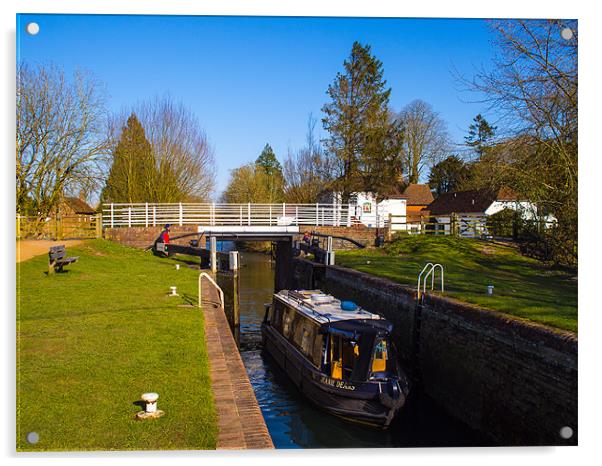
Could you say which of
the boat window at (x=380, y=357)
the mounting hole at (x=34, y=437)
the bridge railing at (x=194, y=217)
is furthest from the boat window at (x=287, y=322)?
the bridge railing at (x=194, y=217)

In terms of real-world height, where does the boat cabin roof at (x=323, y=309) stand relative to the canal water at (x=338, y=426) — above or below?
above

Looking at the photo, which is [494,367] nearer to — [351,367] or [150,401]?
[351,367]

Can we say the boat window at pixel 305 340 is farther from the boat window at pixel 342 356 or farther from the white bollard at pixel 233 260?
the white bollard at pixel 233 260

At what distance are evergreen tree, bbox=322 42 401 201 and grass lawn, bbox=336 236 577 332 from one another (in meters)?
7.75

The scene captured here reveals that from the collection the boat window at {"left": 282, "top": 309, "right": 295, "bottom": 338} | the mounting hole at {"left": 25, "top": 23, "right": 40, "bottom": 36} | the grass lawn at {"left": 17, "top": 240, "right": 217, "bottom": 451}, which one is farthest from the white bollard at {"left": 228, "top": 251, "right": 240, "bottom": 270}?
the mounting hole at {"left": 25, "top": 23, "right": 40, "bottom": 36}

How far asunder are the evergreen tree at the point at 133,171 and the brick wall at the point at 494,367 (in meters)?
20.8

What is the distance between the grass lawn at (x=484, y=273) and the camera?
10.4m

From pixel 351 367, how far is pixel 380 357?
603 millimetres

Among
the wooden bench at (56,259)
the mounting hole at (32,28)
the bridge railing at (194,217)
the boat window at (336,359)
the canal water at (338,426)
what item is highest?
the mounting hole at (32,28)

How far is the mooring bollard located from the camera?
19.9 ft

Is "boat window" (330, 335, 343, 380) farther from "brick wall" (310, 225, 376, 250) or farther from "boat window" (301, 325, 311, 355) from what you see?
"brick wall" (310, 225, 376, 250)

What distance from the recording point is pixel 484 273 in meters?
18.2

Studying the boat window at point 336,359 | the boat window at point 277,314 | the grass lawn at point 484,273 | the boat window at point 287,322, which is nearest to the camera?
the grass lawn at point 484,273
